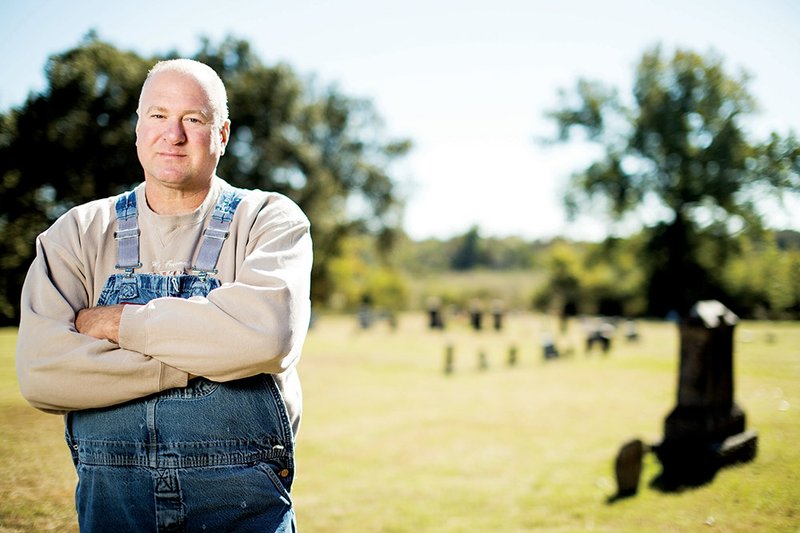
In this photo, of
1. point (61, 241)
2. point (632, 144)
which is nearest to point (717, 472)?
point (61, 241)

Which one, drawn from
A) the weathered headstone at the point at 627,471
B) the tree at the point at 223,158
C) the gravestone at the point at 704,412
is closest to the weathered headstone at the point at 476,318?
the tree at the point at 223,158

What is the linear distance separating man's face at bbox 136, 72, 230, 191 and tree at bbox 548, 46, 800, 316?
482 centimetres

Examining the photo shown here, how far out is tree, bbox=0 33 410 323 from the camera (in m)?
3.84

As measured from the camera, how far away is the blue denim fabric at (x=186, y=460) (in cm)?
202

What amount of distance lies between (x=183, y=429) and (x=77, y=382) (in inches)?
15.5

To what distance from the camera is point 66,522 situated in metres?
2.83

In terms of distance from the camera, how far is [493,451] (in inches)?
323

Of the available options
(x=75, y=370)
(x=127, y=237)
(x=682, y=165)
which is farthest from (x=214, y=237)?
(x=682, y=165)

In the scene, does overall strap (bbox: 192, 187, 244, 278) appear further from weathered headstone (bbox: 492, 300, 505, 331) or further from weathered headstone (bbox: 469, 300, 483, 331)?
weathered headstone (bbox: 469, 300, 483, 331)

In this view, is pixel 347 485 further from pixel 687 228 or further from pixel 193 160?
pixel 687 228

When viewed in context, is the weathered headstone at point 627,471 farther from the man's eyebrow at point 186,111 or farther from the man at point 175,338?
the man's eyebrow at point 186,111

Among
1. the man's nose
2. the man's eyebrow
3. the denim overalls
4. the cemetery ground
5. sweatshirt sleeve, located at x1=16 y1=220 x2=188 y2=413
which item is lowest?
the cemetery ground

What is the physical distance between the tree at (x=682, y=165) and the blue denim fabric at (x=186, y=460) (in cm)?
494

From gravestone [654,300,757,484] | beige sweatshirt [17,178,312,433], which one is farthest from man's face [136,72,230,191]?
gravestone [654,300,757,484]
